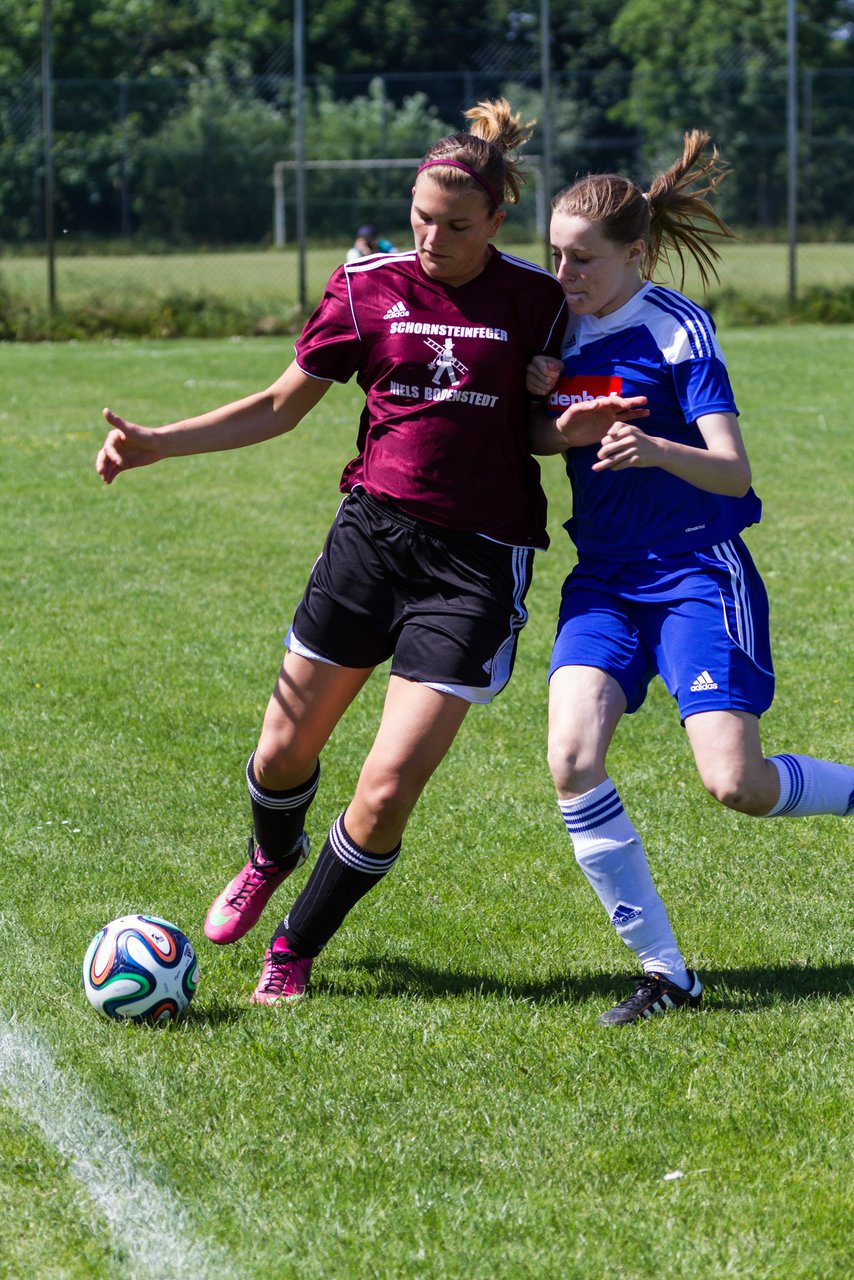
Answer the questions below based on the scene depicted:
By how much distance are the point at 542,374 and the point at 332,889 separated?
4.46 feet

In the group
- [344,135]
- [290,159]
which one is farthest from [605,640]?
[344,135]

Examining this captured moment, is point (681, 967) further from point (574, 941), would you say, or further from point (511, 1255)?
point (511, 1255)

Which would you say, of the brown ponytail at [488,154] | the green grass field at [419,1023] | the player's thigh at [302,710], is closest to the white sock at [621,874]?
the green grass field at [419,1023]

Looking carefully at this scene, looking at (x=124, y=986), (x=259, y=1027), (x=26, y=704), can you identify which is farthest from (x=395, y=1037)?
(x=26, y=704)

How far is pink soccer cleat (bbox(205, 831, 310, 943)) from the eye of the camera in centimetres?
416

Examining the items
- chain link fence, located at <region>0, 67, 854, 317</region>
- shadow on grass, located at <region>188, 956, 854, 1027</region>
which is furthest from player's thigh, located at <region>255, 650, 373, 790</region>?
chain link fence, located at <region>0, 67, 854, 317</region>

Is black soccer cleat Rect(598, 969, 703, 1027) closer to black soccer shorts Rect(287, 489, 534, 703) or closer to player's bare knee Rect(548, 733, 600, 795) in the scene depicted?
player's bare knee Rect(548, 733, 600, 795)

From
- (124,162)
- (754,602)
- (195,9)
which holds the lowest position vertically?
(754,602)

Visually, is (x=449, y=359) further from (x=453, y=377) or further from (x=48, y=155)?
(x=48, y=155)

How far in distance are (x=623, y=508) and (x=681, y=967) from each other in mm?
1139

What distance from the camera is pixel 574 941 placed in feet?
14.0

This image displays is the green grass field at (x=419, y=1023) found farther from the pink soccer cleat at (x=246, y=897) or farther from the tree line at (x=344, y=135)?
the tree line at (x=344, y=135)

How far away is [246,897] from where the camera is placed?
418 cm

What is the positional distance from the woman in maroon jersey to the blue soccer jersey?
4.9 inches
